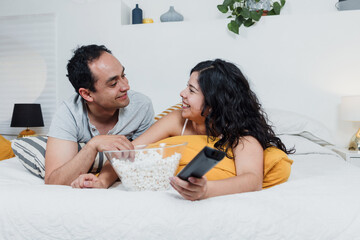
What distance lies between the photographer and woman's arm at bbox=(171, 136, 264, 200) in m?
0.89

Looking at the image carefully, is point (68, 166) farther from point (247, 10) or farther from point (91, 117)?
point (247, 10)

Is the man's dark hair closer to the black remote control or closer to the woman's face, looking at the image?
the woman's face

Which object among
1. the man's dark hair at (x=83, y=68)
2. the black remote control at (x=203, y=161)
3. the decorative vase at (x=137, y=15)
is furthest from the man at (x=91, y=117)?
the decorative vase at (x=137, y=15)

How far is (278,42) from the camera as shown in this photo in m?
2.88

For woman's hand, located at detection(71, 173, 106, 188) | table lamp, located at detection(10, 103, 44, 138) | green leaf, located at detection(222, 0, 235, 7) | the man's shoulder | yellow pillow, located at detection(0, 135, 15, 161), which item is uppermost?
green leaf, located at detection(222, 0, 235, 7)

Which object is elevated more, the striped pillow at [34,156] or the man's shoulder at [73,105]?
the man's shoulder at [73,105]

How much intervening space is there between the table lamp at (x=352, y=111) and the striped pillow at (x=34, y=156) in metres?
1.99

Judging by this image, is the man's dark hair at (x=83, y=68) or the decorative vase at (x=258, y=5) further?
the decorative vase at (x=258, y=5)

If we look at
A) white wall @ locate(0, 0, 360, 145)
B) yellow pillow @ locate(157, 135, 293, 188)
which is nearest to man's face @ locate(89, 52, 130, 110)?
yellow pillow @ locate(157, 135, 293, 188)

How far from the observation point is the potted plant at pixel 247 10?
109 inches

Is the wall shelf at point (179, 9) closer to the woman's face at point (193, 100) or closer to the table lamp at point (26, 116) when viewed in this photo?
the table lamp at point (26, 116)

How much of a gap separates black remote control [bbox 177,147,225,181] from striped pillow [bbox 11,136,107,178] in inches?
30.5

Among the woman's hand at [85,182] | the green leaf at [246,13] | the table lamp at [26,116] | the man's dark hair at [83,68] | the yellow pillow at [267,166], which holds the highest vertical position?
the green leaf at [246,13]

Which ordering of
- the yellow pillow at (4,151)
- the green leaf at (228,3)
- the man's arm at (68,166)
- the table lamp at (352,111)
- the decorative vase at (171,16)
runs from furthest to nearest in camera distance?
1. the decorative vase at (171,16)
2. the green leaf at (228,3)
3. the table lamp at (352,111)
4. the yellow pillow at (4,151)
5. the man's arm at (68,166)
